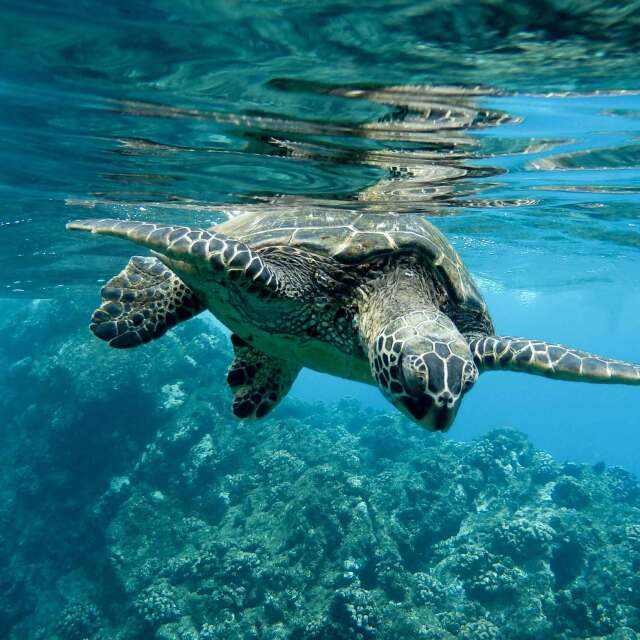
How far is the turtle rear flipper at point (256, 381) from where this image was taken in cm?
605

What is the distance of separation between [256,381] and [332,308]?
5.28ft

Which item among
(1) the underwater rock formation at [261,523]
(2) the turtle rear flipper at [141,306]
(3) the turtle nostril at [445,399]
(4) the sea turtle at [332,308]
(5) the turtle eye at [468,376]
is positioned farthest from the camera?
(1) the underwater rock formation at [261,523]

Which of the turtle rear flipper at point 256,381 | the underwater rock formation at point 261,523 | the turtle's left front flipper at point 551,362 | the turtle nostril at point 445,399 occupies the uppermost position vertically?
the turtle nostril at point 445,399

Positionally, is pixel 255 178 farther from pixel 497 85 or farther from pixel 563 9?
pixel 563 9

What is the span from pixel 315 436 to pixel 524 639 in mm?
10417

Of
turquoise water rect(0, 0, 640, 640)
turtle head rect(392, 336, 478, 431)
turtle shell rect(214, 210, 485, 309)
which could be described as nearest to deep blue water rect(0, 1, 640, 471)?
turquoise water rect(0, 0, 640, 640)

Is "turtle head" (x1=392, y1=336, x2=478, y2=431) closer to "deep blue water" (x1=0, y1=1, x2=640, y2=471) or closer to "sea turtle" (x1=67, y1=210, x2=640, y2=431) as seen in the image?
"sea turtle" (x1=67, y1=210, x2=640, y2=431)

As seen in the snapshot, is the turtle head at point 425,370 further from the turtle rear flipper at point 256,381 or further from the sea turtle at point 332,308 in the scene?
the turtle rear flipper at point 256,381

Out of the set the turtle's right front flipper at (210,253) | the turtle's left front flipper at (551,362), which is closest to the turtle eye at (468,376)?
the turtle's left front flipper at (551,362)

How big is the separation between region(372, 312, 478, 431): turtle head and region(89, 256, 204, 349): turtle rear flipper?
2897mm

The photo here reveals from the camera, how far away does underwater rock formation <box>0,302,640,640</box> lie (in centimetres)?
1083

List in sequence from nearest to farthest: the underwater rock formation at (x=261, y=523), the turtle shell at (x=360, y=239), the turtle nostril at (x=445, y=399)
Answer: the turtle nostril at (x=445, y=399) < the turtle shell at (x=360, y=239) < the underwater rock formation at (x=261, y=523)

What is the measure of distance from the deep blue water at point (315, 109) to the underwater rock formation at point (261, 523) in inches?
304

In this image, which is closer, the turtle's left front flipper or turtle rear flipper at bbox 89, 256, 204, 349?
the turtle's left front flipper
